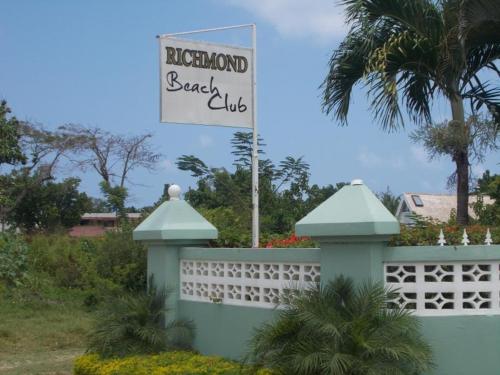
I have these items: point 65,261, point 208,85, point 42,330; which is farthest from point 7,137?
point 208,85

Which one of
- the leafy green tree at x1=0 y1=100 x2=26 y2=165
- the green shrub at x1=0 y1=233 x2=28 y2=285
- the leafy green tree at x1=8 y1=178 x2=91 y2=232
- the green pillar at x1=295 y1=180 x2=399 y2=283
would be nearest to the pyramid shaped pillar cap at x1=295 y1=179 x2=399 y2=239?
the green pillar at x1=295 y1=180 x2=399 y2=283

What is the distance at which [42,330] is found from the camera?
12805 millimetres

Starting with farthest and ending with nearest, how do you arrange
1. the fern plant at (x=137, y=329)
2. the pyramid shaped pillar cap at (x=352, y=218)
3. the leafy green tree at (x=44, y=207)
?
the leafy green tree at (x=44, y=207) → the fern plant at (x=137, y=329) → the pyramid shaped pillar cap at (x=352, y=218)

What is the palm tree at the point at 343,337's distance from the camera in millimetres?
6062

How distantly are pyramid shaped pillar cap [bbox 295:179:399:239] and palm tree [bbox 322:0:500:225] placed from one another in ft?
13.8

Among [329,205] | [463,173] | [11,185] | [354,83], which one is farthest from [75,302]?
[11,185]

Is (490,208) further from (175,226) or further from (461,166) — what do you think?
(175,226)

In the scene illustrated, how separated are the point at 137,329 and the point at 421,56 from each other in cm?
609

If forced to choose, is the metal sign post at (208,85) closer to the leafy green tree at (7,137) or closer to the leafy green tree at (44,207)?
the leafy green tree at (7,137)

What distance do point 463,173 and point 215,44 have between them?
4137 millimetres

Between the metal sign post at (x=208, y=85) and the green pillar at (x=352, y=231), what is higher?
the metal sign post at (x=208, y=85)

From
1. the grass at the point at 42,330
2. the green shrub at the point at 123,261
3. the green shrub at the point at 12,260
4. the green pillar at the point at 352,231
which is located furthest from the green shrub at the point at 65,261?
the green pillar at the point at 352,231

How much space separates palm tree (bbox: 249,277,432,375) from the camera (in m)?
6.06

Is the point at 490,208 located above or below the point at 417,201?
below
